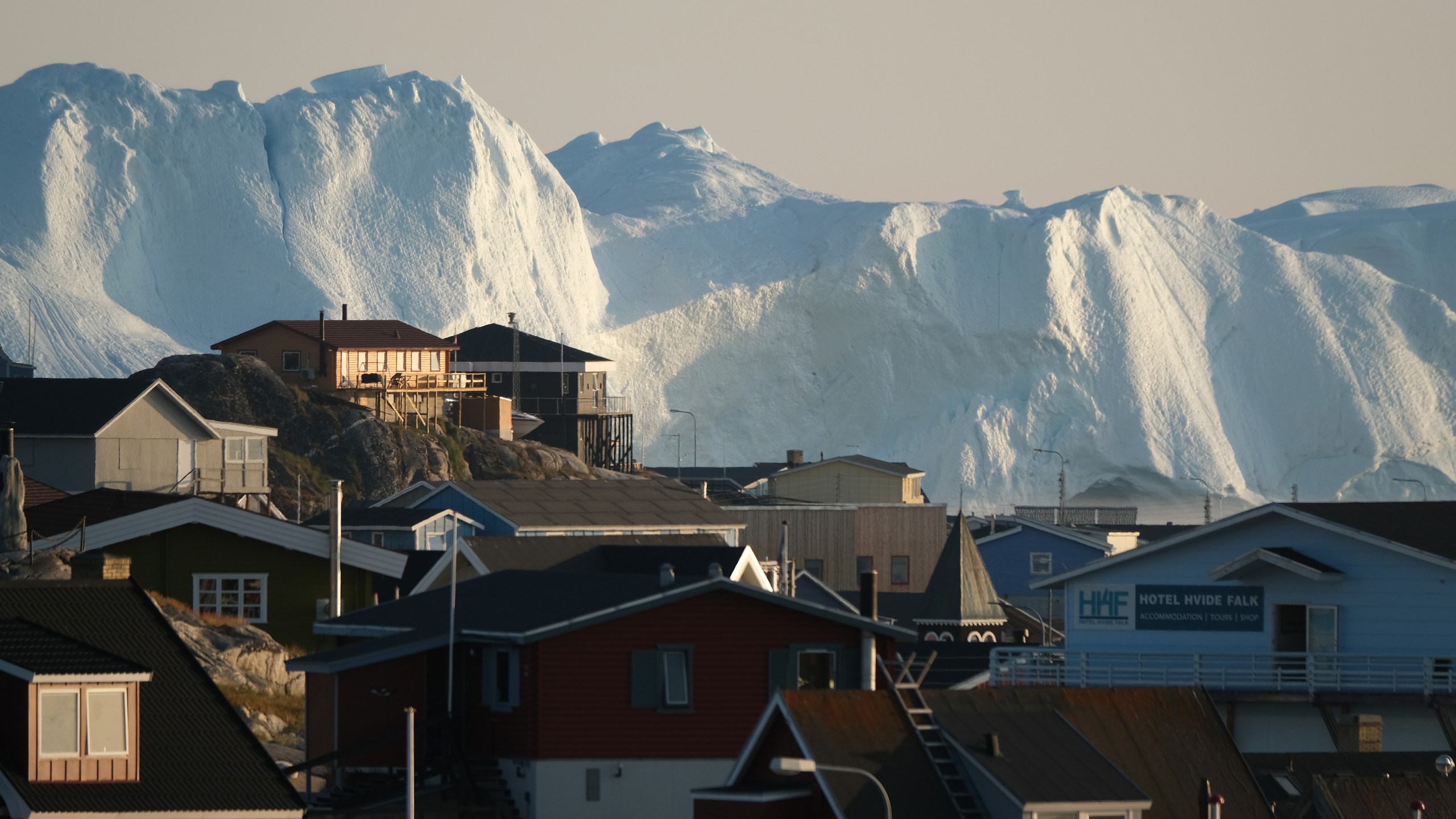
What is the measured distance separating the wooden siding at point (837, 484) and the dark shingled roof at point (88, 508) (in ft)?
107

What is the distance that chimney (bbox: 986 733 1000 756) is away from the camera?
614 inches

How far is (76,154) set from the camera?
7438 cm

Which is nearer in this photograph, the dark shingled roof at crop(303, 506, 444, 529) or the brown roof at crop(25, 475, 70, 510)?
the brown roof at crop(25, 475, 70, 510)

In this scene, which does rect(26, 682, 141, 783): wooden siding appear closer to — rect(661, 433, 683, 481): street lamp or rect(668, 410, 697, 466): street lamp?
rect(661, 433, 683, 481): street lamp

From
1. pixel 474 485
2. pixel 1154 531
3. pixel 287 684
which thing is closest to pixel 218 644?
pixel 287 684

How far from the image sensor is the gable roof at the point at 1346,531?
75.3ft

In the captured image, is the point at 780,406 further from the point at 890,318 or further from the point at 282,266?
the point at 282,266

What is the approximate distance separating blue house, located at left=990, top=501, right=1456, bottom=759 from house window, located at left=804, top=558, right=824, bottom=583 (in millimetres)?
25579

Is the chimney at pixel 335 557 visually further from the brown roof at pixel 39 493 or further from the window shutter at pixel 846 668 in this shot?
the brown roof at pixel 39 493

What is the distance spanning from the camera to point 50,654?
43.8 ft

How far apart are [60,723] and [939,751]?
6.04 m

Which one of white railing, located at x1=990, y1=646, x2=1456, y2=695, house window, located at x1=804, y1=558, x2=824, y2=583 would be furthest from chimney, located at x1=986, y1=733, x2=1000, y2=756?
house window, located at x1=804, y1=558, x2=824, y2=583

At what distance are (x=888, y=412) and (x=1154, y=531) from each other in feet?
93.6

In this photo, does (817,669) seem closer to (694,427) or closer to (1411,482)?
(694,427)
